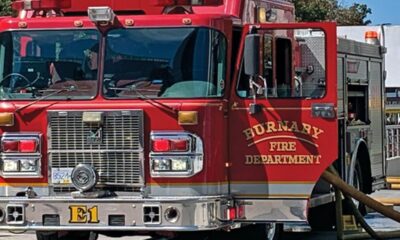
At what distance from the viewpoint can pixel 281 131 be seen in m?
9.38

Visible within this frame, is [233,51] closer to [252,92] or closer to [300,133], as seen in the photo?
[252,92]

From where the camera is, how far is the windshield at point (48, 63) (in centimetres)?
948

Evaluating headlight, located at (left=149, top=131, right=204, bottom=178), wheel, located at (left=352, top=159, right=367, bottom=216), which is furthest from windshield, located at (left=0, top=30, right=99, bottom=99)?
wheel, located at (left=352, top=159, right=367, bottom=216)

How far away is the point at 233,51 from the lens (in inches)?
375

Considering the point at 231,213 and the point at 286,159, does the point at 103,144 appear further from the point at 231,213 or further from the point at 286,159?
the point at 286,159

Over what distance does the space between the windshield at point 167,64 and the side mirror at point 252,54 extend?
0.37 metres

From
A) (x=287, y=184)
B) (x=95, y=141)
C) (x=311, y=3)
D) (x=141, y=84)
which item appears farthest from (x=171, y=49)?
(x=311, y=3)

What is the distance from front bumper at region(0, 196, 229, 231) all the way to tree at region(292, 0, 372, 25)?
1069 inches

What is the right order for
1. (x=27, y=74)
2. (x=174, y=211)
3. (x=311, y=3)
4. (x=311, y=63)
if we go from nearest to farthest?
(x=174, y=211) < (x=27, y=74) < (x=311, y=63) < (x=311, y=3)

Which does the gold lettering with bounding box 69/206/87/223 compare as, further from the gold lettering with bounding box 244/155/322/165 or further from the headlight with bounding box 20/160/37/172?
the gold lettering with bounding box 244/155/322/165

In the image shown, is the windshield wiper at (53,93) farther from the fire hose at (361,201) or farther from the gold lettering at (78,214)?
the fire hose at (361,201)

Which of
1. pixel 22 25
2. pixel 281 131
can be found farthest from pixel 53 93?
pixel 281 131

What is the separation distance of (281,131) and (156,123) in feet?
4.04

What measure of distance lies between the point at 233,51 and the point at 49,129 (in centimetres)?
197
